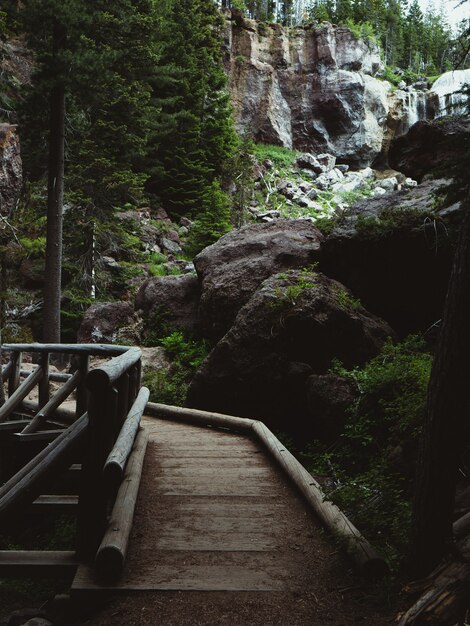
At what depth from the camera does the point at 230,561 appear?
3.45 meters

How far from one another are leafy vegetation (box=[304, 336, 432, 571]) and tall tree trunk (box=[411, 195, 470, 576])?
1.56 feet

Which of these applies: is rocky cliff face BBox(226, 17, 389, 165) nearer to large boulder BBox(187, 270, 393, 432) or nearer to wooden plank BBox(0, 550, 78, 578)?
large boulder BBox(187, 270, 393, 432)

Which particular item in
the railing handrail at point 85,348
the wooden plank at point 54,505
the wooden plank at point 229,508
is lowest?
the wooden plank at point 54,505

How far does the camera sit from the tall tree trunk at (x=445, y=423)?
107 inches

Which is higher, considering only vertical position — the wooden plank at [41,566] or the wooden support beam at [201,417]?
the wooden support beam at [201,417]

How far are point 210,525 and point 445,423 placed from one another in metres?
2.16

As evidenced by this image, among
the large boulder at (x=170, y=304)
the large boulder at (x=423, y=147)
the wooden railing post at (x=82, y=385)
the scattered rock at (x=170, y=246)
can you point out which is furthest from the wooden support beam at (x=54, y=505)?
the scattered rock at (x=170, y=246)

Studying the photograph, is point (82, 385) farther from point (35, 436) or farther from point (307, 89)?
point (307, 89)

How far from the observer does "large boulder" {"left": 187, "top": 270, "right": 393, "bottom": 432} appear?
26.2 feet

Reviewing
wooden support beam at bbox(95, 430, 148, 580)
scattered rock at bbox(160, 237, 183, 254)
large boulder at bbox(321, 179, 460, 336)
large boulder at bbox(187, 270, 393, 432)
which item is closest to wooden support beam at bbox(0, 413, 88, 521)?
wooden support beam at bbox(95, 430, 148, 580)

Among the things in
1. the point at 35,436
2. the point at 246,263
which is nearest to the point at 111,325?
the point at 246,263

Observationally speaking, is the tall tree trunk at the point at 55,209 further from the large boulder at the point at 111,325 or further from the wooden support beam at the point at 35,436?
the wooden support beam at the point at 35,436

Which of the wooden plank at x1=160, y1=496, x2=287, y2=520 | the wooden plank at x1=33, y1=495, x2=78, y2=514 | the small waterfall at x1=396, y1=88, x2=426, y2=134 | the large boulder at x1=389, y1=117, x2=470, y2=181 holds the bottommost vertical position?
the wooden plank at x1=33, y1=495, x2=78, y2=514

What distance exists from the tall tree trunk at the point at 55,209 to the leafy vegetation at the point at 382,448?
8058 millimetres
